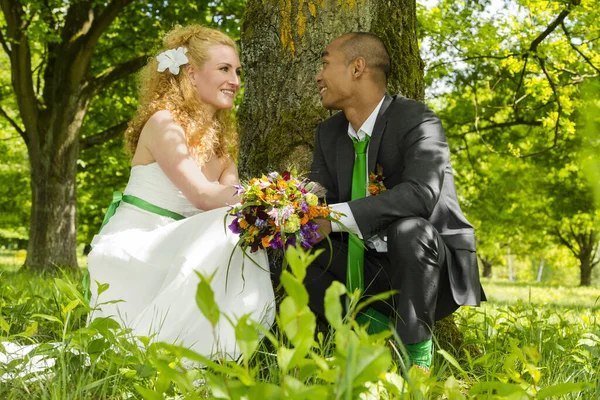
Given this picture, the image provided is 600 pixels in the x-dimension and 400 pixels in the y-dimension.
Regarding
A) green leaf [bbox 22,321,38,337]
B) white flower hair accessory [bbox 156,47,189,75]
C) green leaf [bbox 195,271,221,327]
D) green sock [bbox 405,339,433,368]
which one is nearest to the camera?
green leaf [bbox 195,271,221,327]

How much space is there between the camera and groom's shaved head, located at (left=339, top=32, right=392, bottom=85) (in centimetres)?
365

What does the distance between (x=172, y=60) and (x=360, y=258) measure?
5.66ft

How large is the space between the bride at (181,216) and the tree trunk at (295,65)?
199 millimetres

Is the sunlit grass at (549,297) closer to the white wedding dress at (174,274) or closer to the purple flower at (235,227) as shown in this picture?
the white wedding dress at (174,274)

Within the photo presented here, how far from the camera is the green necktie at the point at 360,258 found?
10.8ft

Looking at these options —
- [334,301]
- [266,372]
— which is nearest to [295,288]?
[334,301]

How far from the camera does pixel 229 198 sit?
3506mm

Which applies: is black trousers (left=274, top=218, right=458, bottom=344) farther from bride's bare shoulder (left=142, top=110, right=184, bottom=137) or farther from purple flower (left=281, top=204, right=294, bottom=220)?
bride's bare shoulder (left=142, top=110, right=184, bottom=137)

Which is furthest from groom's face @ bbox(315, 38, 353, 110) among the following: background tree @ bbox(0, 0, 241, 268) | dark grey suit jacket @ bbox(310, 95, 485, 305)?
background tree @ bbox(0, 0, 241, 268)

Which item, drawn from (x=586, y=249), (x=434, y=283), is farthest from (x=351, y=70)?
(x=586, y=249)

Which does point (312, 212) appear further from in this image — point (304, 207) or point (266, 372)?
point (266, 372)

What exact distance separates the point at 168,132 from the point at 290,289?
8.42 feet

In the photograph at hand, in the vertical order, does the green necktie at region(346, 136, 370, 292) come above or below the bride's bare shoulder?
below

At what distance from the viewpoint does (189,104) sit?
3.89 m
